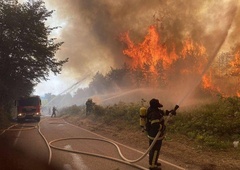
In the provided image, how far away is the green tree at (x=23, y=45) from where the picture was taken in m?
23.8

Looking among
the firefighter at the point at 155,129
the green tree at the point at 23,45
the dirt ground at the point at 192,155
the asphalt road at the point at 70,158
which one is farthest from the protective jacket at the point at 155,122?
the green tree at the point at 23,45

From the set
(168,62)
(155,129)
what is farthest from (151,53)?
(155,129)

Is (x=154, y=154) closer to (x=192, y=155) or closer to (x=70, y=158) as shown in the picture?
(x=192, y=155)

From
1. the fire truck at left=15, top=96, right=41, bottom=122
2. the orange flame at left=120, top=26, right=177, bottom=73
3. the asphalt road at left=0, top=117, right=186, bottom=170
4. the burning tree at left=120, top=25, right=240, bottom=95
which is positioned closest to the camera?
the asphalt road at left=0, top=117, right=186, bottom=170

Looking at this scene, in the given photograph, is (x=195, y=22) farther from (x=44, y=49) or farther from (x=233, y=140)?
(x=233, y=140)

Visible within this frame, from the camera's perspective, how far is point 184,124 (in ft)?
46.4

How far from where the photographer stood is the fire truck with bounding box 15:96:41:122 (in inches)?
1167

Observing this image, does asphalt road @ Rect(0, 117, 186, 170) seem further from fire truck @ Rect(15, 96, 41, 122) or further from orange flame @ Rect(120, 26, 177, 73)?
orange flame @ Rect(120, 26, 177, 73)

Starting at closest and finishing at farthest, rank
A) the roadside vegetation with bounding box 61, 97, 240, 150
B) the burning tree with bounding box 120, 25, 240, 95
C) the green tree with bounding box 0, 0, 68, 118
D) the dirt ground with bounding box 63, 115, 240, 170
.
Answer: the dirt ground with bounding box 63, 115, 240, 170
the roadside vegetation with bounding box 61, 97, 240, 150
the green tree with bounding box 0, 0, 68, 118
the burning tree with bounding box 120, 25, 240, 95

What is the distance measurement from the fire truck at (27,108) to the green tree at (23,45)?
106 inches

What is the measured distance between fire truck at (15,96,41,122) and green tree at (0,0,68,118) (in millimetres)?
2704

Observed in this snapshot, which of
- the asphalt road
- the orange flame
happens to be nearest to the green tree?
the orange flame

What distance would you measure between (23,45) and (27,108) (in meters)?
8.42

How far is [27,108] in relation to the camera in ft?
98.0
